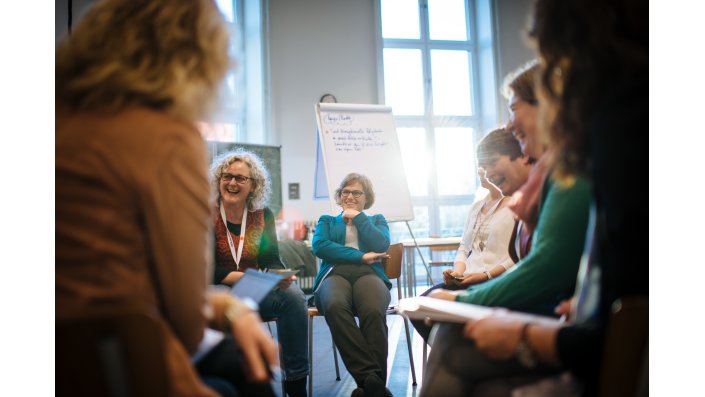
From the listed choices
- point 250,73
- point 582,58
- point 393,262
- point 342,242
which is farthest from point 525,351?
point 250,73

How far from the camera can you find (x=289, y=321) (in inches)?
89.4

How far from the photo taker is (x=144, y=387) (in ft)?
2.06

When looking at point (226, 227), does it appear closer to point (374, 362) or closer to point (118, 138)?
point (374, 362)

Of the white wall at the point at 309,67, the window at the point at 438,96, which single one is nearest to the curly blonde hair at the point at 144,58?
the white wall at the point at 309,67

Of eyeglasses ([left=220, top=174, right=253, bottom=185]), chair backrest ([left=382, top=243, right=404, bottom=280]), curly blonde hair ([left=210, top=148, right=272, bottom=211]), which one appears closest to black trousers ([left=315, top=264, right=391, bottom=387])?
chair backrest ([left=382, top=243, right=404, bottom=280])

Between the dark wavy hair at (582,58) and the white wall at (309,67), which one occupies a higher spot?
the white wall at (309,67)

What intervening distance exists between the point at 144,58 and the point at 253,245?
1.64 m

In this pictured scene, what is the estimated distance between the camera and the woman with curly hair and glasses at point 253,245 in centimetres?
221

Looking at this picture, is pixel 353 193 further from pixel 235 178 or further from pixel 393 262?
pixel 235 178

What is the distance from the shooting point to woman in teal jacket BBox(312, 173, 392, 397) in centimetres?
225

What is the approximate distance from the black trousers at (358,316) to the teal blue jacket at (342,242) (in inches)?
2.5

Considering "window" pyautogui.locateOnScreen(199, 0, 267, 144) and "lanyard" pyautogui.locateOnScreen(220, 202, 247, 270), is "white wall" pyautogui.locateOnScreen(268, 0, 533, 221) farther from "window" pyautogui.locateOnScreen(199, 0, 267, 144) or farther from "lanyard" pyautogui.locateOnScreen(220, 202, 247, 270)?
"lanyard" pyautogui.locateOnScreen(220, 202, 247, 270)

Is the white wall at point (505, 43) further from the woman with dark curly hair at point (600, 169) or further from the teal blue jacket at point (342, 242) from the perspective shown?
the woman with dark curly hair at point (600, 169)

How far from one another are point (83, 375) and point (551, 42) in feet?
2.62
